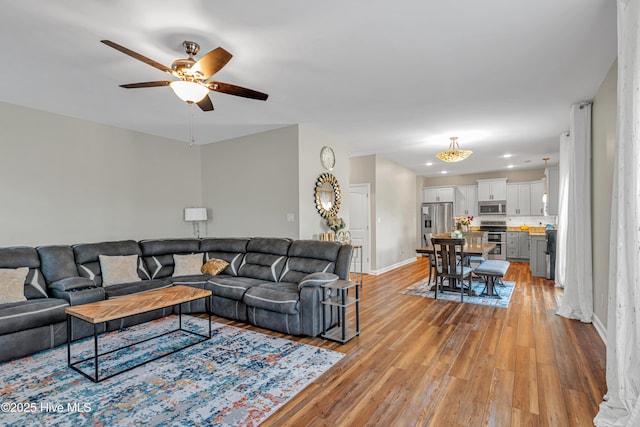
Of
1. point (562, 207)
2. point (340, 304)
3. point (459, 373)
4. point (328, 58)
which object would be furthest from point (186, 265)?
point (562, 207)

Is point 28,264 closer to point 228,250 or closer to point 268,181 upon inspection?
point 228,250

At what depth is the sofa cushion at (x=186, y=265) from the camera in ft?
14.9

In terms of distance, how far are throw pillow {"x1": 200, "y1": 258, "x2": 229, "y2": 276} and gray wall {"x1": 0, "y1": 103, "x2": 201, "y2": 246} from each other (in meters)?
1.27

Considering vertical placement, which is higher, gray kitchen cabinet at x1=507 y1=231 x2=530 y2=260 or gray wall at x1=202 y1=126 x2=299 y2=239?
gray wall at x1=202 y1=126 x2=299 y2=239

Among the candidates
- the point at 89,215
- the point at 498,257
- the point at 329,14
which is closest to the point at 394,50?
the point at 329,14

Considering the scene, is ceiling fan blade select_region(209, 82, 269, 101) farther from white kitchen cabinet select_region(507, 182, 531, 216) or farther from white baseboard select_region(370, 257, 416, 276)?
white kitchen cabinet select_region(507, 182, 531, 216)

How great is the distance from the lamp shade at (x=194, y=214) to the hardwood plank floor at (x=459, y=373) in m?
2.09

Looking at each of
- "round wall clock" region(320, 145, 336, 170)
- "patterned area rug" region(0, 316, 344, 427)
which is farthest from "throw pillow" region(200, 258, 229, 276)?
"round wall clock" region(320, 145, 336, 170)

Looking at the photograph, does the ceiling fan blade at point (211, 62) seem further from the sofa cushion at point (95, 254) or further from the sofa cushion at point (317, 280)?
the sofa cushion at point (95, 254)

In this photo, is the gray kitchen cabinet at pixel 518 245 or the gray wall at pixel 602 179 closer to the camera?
the gray wall at pixel 602 179

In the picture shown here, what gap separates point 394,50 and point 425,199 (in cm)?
826

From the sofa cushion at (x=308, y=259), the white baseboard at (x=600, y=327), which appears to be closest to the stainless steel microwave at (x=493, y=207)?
the white baseboard at (x=600, y=327)

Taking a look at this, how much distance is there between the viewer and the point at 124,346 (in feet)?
10.1

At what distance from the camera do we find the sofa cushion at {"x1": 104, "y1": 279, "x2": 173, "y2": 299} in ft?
11.8
